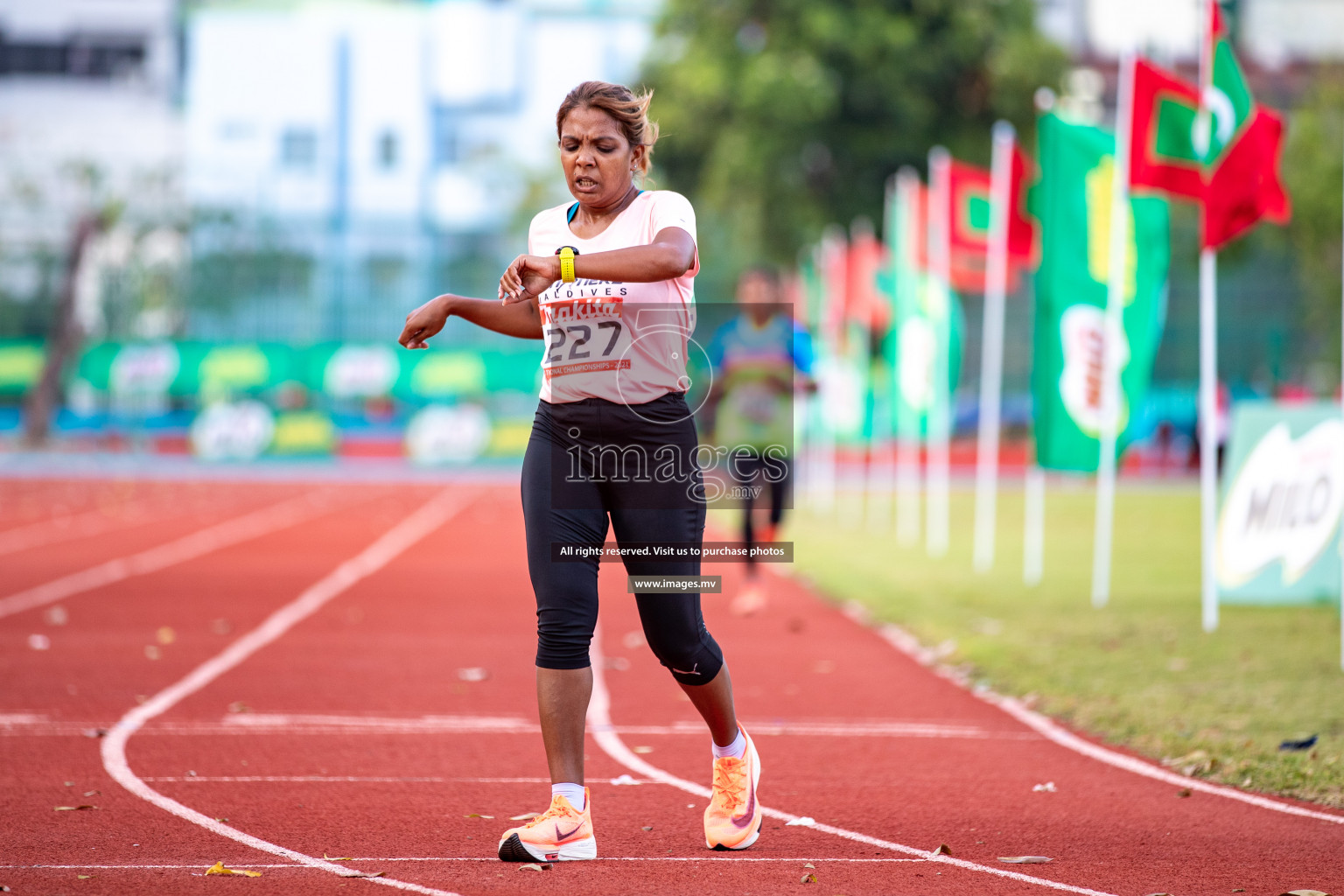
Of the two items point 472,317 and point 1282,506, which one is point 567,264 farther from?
point 1282,506

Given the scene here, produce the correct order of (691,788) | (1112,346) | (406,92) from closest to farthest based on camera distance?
(691,788), (1112,346), (406,92)

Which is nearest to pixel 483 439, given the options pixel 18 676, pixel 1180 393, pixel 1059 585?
pixel 1180 393

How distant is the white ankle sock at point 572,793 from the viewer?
14.8 ft

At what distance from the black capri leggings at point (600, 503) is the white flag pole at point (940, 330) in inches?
491

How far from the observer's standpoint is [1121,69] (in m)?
11.3

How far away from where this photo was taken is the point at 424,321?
15.0 ft

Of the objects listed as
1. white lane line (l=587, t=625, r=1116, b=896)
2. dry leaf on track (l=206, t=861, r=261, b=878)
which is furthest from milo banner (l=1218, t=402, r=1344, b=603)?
dry leaf on track (l=206, t=861, r=261, b=878)

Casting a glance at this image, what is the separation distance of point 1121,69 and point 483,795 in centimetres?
793

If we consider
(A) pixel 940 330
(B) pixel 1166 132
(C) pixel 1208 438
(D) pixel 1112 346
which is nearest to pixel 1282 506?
(C) pixel 1208 438

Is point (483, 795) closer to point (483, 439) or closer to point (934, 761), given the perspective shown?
point (934, 761)

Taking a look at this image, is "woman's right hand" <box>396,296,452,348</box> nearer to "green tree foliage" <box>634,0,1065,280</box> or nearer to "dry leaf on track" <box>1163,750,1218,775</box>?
"dry leaf on track" <box>1163,750,1218,775</box>

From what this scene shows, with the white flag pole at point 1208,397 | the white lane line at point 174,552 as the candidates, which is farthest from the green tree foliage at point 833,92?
the white flag pole at point 1208,397

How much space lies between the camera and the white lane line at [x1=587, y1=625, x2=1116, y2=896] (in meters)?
4.43

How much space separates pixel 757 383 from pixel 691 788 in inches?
216
